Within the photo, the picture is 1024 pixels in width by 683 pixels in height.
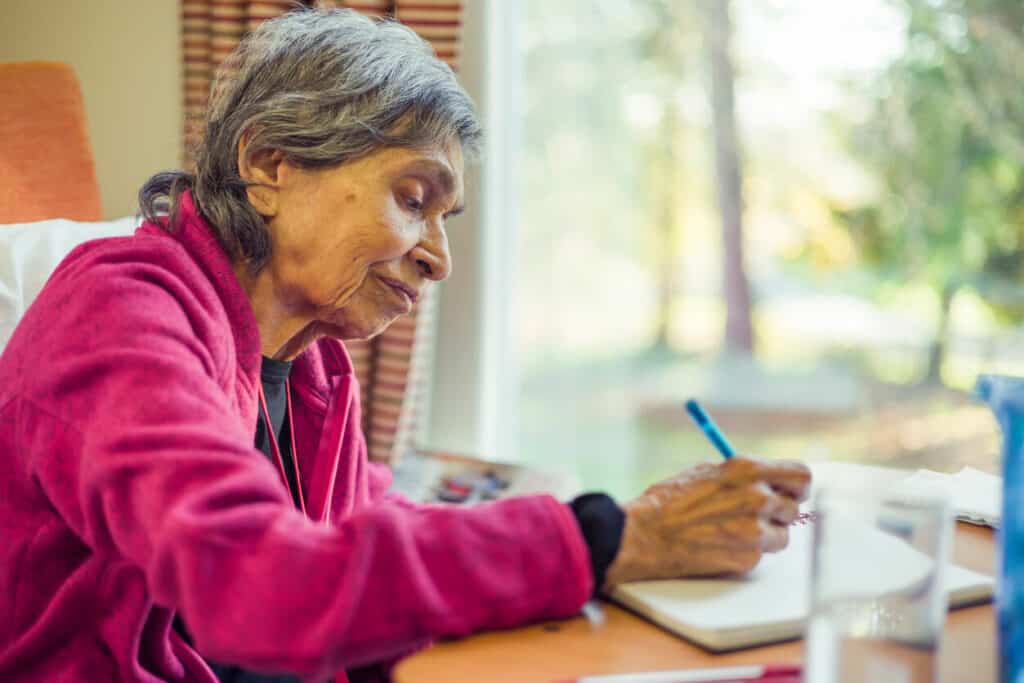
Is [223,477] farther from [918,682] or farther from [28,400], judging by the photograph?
[918,682]

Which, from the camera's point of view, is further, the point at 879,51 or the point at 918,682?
the point at 879,51

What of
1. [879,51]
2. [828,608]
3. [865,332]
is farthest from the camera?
[865,332]

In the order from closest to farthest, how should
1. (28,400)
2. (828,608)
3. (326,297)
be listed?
(828,608), (28,400), (326,297)

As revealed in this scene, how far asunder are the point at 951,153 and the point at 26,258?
5.55ft

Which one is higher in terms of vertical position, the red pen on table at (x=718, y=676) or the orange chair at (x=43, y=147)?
the orange chair at (x=43, y=147)

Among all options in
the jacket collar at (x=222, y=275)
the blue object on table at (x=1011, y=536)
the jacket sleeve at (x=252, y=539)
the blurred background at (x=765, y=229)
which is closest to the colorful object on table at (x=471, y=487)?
the blurred background at (x=765, y=229)

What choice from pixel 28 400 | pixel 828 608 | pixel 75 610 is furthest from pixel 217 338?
pixel 828 608

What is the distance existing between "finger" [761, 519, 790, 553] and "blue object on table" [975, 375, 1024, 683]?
19 centimetres

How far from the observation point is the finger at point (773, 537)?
2.64 ft

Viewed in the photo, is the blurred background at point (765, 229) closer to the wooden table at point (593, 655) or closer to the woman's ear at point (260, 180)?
the woman's ear at point (260, 180)

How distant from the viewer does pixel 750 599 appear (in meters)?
0.76

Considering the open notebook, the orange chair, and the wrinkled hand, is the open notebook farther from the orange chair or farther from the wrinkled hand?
the orange chair

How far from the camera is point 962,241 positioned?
2.09 meters

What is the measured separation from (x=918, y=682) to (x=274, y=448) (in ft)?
2.44
